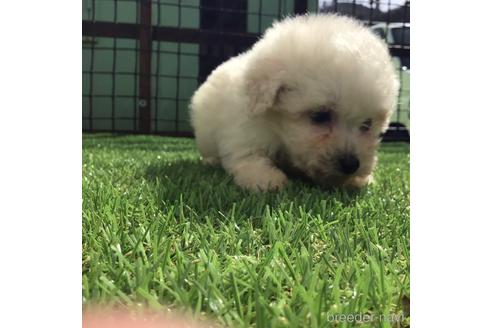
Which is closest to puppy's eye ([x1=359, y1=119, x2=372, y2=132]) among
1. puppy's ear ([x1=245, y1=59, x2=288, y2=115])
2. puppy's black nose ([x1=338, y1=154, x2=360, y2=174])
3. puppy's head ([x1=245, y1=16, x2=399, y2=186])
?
puppy's head ([x1=245, y1=16, x2=399, y2=186])

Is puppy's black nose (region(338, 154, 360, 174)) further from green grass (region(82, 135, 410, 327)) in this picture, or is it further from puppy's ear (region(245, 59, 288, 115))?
puppy's ear (region(245, 59, 288, 115))

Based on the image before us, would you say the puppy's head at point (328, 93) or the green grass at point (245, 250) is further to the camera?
the puppy's head at point (328, 93)

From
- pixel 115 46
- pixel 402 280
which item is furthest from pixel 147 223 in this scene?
pixel 115 46

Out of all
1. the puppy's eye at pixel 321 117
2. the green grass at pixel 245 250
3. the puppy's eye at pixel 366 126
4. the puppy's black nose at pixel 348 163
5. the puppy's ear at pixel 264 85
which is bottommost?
the green grass at pixel 245 250

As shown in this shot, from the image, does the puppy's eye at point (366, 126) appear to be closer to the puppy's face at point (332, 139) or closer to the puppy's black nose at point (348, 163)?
the puppy's face at point (332, 139)

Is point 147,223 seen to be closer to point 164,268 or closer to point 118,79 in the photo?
point 164,268

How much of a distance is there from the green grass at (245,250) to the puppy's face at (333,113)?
0.10 metres

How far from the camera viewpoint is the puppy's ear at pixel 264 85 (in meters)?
1.83

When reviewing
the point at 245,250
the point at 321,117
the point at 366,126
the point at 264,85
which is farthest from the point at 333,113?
the point at 245,250

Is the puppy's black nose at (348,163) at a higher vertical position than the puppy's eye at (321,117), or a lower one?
lower

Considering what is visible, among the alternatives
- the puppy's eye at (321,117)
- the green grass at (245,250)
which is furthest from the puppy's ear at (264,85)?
the green grass at (245,250)

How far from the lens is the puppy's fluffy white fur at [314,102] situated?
1770mm

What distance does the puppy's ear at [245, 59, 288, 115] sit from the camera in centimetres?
183
